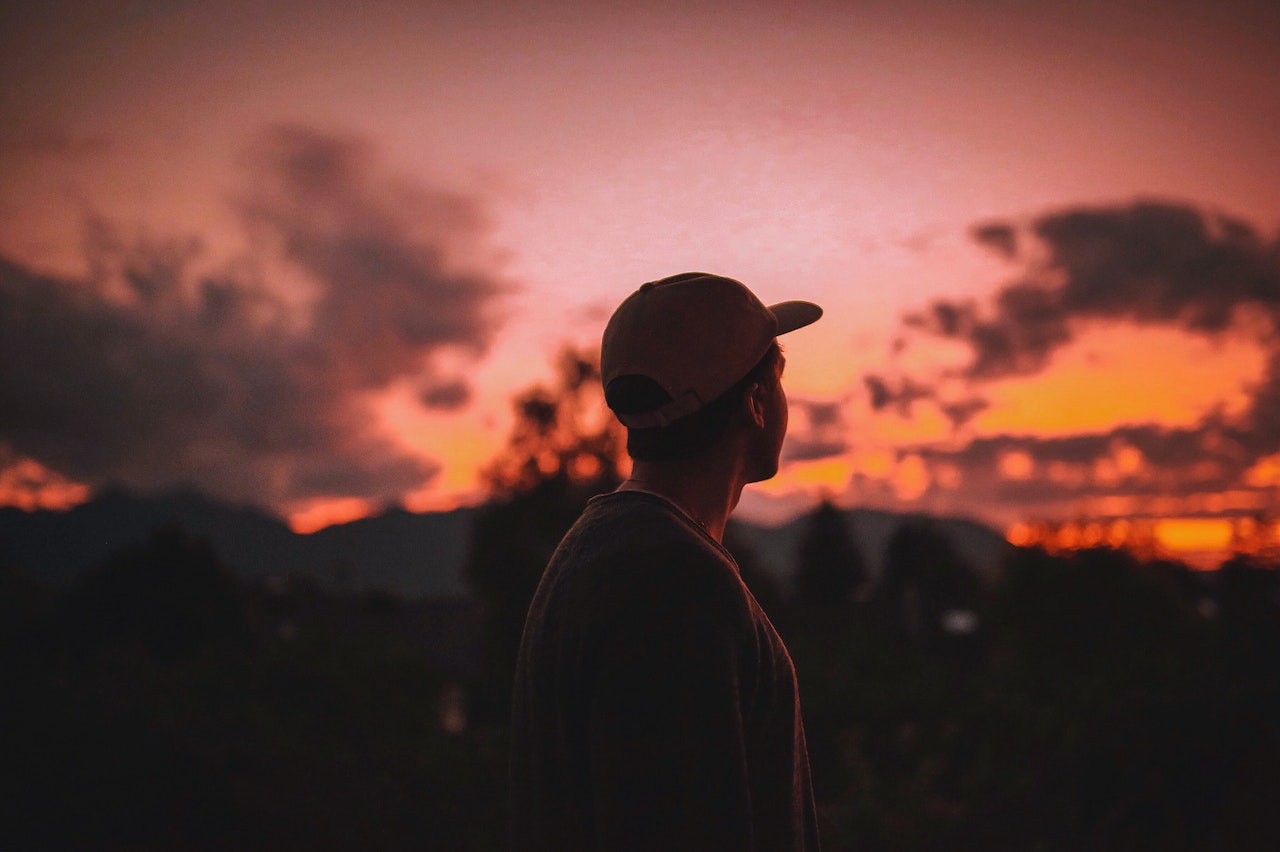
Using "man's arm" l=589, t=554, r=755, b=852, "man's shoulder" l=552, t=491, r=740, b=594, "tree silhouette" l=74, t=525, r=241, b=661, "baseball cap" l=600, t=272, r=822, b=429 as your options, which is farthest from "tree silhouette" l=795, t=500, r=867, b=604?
"man's arm" l=589, t=554, r=755, b=852

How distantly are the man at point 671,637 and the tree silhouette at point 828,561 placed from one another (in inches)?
2531

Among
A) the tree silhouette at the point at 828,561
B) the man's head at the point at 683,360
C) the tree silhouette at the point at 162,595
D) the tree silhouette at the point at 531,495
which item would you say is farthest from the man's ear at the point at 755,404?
the tree silhouette at the point at 828,561

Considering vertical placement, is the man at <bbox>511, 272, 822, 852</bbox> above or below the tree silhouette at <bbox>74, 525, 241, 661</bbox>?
below

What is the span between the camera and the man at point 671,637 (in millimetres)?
1395

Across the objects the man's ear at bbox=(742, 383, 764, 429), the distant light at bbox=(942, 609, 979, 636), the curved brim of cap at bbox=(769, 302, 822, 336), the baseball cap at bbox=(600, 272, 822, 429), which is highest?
the distant light at bbox=(942, 609, 979, 636)

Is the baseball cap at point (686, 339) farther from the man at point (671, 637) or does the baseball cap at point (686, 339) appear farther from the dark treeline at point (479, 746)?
the dark treeline at point (479, 746)

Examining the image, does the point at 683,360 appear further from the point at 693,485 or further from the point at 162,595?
the point at 162,595

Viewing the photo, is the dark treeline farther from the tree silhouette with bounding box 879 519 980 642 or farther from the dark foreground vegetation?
the tree silhouette with bounding box 879 519 980 642

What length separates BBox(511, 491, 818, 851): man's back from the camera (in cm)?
139

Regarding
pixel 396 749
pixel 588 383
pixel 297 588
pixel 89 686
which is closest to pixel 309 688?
pixel 396 749

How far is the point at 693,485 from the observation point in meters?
1.82

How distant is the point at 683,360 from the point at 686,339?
46 millimetres

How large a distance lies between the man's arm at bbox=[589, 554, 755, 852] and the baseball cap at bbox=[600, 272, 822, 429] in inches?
16.6

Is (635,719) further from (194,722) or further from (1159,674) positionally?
(1159,674)
